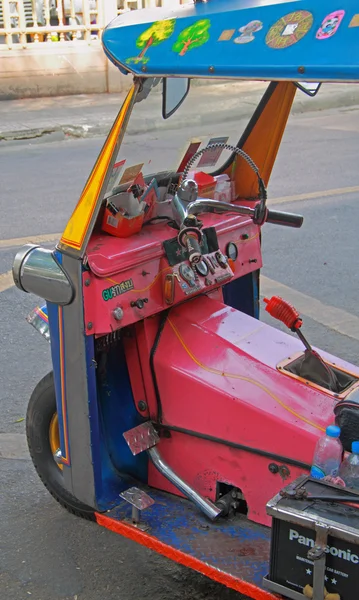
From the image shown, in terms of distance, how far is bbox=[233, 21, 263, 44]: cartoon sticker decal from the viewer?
2.52m

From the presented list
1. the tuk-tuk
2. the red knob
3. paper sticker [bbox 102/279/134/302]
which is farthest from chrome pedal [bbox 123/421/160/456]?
the red knob

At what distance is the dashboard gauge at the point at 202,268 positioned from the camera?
10.5 ft

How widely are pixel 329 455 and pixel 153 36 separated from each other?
1.48 m

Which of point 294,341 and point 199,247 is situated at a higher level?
point 199,247

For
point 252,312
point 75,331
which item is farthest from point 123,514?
point 252,312

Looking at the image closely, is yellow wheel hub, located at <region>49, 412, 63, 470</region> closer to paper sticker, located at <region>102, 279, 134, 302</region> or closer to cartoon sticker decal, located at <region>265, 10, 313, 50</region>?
paper sticker, located at <region>102, 279, 134, 302</region>

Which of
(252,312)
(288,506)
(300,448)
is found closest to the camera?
(288,506)

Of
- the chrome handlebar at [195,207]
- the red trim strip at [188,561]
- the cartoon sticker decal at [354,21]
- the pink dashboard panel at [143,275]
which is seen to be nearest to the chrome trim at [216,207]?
the chrome handlebar at [195,207]

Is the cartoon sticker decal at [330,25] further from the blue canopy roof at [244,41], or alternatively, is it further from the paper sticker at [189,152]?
the paper sticker at [189,152]

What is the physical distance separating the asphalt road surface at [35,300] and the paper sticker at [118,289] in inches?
19.4

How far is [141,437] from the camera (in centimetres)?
314

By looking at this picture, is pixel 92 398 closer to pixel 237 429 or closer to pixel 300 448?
pixel 237 429

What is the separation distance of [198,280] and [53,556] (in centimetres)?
122

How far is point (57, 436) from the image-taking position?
3.42 meters
